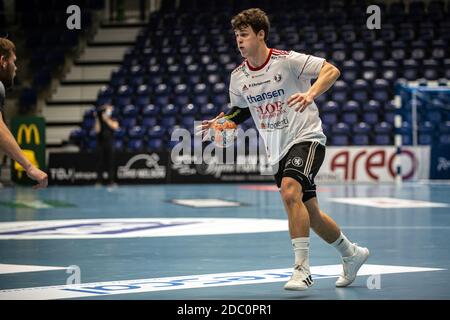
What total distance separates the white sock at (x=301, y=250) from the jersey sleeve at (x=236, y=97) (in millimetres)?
1293

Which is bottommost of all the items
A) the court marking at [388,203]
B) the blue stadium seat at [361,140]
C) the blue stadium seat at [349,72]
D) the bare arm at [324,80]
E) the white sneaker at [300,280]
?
the court marking at [388,203]

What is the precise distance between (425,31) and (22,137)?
12678 millimetres

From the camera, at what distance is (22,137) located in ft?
71.0

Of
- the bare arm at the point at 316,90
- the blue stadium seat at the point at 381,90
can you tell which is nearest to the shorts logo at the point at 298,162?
the bare arm at the point at 316,90

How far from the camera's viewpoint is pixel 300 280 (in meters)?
6.34

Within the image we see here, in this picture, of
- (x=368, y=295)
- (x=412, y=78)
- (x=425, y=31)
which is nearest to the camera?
(x=368, y=295)

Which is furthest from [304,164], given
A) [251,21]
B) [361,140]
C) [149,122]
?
[149,122]

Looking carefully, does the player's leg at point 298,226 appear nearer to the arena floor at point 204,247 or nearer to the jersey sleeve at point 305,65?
the arena floor at point 204,247

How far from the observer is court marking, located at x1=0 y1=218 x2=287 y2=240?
10.9 meters

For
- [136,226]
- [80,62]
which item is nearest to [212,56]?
[80,62]

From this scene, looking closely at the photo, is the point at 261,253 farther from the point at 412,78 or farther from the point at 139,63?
the point at 139,63

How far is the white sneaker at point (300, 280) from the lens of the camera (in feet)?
20.7

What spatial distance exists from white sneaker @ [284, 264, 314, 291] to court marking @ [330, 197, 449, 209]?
8.52m

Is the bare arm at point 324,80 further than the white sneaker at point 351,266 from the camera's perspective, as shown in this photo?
No
